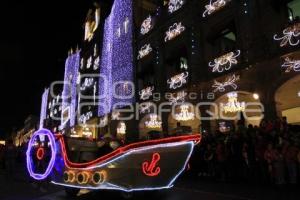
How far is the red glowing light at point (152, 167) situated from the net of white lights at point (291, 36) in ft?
33.0

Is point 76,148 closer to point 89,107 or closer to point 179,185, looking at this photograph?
point 179,185

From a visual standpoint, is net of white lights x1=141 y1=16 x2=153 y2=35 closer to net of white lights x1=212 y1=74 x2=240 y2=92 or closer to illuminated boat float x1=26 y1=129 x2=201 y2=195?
net of white lights x1=212 y1=74 x2=240 y2=92

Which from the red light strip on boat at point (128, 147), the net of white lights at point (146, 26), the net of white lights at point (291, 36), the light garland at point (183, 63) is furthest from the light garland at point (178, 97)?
the red light strip on boat at point (128, 147)

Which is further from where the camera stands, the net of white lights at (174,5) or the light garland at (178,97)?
the net of white lights at (174,5)

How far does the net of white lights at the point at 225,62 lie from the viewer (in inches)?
696

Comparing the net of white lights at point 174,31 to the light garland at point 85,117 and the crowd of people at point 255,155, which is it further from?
the light garland at point 85,117

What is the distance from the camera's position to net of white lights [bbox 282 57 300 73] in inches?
578

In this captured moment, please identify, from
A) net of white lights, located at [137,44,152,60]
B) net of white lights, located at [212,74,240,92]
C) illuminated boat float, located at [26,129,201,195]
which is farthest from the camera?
net of white lights, located at [137,44,152,60]

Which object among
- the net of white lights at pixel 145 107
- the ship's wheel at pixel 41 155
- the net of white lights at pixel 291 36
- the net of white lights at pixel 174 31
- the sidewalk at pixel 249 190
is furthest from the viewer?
the net of white lights at pixel 145 107

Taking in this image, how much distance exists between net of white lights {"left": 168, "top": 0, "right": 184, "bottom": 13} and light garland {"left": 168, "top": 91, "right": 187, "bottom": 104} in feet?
21.0

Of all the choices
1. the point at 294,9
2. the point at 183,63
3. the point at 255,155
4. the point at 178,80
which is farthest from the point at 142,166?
the point at 183,63

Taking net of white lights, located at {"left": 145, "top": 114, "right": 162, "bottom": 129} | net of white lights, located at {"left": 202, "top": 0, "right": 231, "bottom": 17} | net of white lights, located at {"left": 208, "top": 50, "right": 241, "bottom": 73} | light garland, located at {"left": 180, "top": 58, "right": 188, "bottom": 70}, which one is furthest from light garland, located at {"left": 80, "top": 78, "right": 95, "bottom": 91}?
net of white lights, located at {"left": 208, "top": 50, "right": 241, "bottom": 73}

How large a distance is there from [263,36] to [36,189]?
13.0m

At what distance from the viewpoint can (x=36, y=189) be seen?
11867 millimetres
